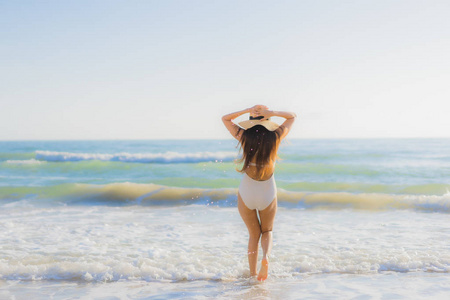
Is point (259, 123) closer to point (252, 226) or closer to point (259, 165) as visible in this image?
point (259, 165)

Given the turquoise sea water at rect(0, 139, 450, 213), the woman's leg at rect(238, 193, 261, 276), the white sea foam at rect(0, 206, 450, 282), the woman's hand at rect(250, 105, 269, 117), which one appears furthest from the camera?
the turquoise sea water at rect(0, 139, 450, 213)

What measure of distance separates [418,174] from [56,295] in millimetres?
18849

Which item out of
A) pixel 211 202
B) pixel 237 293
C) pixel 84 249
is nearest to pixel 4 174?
pixel 211 202

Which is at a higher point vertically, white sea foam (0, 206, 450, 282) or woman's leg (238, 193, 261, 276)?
woman's leg (238, 193, 261, 276)

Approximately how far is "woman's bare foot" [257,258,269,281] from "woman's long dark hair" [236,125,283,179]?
1028 mm

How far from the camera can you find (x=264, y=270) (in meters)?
4.26

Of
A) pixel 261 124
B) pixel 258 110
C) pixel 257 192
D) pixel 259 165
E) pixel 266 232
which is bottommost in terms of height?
pixel 266 232

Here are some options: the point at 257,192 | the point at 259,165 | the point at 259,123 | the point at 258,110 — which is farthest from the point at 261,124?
the point at 257,192

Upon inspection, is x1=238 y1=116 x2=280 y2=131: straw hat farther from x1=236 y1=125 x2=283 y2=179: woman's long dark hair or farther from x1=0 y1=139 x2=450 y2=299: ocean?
x1=0 y1=139 x2=450 y2=299: ocean

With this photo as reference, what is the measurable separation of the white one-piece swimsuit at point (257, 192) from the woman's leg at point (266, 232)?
3.1 inches

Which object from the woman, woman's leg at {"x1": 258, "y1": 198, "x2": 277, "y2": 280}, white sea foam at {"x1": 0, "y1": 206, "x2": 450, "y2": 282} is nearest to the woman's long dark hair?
the woman

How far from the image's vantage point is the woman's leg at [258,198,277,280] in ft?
14.0

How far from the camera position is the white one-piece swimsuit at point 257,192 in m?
4.25

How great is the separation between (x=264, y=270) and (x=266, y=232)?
418 millimetres
